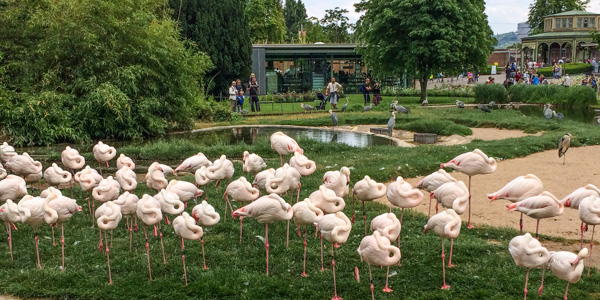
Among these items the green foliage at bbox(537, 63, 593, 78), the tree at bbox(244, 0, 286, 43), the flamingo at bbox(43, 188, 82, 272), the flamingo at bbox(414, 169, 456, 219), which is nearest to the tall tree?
the tree at bbox(244, 0, 286, 43)

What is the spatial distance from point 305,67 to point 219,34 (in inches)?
404

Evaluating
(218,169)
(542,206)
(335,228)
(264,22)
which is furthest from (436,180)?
(264,22)

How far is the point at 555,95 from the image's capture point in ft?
104

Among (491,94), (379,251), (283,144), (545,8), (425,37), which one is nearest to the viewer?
(379,251)

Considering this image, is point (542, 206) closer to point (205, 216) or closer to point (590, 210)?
point (590, 210)

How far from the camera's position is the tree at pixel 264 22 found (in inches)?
2223

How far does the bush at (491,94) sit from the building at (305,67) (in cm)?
1098

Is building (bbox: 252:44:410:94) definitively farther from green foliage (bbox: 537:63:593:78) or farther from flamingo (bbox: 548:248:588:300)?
flamingo (bbox: 548:248:588:300)

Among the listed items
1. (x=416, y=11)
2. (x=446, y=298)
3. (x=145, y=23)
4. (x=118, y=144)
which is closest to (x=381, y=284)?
(x=446, y=298)

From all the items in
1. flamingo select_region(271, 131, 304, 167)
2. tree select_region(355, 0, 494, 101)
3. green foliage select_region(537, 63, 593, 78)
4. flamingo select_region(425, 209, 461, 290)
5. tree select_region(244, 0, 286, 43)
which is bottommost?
flamingo select_region(425, 209, 461, 290)

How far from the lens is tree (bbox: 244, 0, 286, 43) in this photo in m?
56.5

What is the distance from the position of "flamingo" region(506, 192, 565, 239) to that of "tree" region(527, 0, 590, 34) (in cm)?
7072

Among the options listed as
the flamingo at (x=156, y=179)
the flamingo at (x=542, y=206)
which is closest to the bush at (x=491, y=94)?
the flamingo at (x=542, y=206)

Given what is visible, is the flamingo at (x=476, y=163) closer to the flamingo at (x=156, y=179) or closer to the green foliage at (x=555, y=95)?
the flamingo at (x=156, y=179)
